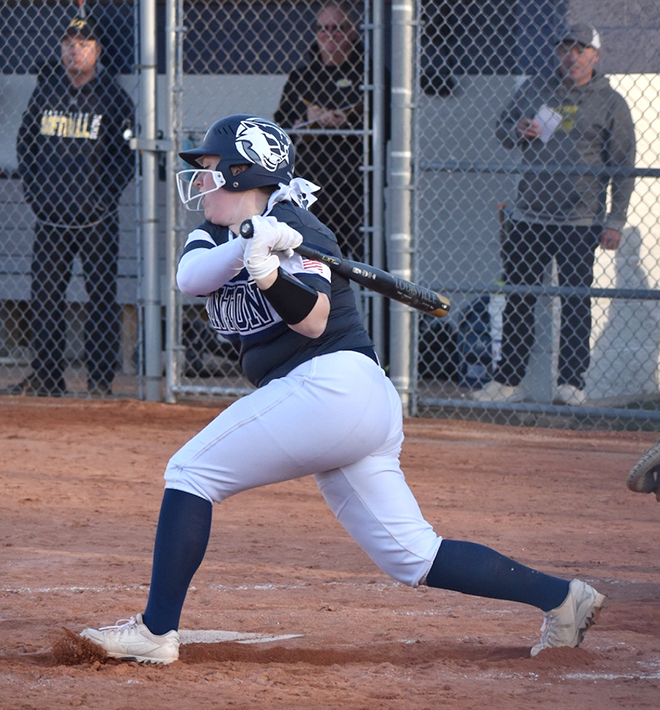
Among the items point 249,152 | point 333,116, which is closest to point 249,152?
point 249,152

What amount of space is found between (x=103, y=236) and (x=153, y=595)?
19.6 ft

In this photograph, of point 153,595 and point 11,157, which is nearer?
point 153,595

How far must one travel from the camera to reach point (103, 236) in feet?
29.0

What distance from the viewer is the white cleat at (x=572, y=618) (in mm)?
3352

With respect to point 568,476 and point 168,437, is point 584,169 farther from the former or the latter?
point 168,437

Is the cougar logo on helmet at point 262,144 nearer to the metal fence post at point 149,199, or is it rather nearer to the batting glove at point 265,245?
the batting glove at point 265,245

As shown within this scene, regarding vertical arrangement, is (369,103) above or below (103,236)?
above

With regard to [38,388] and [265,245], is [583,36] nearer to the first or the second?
[38,388]

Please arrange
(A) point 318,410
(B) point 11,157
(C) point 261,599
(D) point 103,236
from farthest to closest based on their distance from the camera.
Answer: (B) point 11,157
(D) point 103,236
(C) point 261,599
(A) point 318,410

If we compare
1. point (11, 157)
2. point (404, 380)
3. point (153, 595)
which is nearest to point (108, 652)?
point (153, 595)

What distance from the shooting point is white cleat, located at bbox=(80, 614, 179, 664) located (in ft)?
10.6

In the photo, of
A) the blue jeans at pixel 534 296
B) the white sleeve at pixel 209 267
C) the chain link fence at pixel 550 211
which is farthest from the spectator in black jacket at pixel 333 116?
A: the white sleeve at pixel 209 267

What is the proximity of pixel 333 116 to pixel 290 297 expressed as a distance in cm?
552

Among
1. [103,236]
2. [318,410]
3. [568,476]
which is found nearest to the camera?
[318,410]
